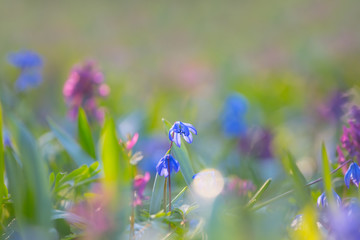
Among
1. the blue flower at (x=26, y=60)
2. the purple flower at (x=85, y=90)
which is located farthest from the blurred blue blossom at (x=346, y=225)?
the blue flower at (x=26, y=60)

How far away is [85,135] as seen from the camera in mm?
1655

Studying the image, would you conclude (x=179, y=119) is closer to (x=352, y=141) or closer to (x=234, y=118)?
(x=234, y=118)

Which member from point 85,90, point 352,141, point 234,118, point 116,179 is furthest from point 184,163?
point 234,118

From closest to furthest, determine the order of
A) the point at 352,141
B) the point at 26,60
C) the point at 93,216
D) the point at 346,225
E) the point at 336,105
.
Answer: the point at 346,225
the point at 93,216
the point at 352,141
the point at 336,105
the point at 26,60

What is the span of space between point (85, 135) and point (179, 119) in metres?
1.17

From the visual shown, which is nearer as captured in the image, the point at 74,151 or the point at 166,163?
the point at 166,163

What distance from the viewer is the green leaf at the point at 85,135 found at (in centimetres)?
164

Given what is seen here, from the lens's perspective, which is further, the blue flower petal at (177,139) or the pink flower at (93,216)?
the blue flower petal at (177,139)

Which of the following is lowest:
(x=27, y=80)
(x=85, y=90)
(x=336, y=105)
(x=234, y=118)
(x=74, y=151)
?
(x=336, y=105)

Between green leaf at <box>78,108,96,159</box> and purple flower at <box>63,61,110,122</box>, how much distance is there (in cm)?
56

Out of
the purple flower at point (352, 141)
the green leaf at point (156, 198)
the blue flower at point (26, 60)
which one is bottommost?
the purple flower at point (352, 141)

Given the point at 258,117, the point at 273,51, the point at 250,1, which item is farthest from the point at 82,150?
the point at 250,1

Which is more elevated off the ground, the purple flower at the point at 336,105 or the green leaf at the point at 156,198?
the green leaf at the point at 156,198

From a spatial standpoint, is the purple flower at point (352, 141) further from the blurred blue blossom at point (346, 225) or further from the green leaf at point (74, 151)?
the green leaf at point (74, 151)
